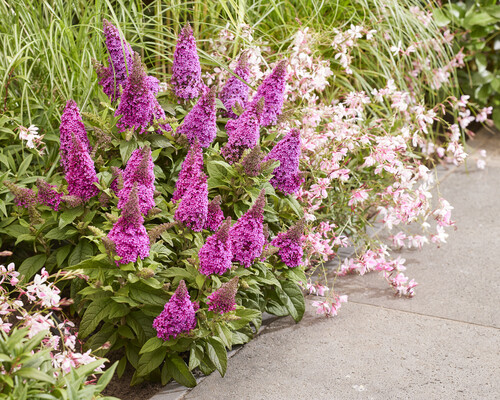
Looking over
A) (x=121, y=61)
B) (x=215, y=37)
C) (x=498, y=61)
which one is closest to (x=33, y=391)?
(x=121, y=61)

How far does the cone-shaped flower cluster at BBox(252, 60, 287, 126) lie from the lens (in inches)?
124

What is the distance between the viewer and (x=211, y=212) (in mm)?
2742

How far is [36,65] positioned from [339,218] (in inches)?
73.2

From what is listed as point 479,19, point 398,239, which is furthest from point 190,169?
point 479,19

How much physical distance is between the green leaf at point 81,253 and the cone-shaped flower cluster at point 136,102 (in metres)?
0.54

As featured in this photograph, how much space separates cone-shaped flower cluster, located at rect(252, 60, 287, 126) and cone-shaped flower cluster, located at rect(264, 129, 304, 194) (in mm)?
226

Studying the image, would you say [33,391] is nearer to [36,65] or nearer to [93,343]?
[93,343]

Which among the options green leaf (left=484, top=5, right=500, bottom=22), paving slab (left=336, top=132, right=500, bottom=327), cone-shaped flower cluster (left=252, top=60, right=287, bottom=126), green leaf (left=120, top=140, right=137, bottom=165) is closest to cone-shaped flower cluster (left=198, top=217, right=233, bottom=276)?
green leaf (left=120, top=140, right=137, bottom=165)

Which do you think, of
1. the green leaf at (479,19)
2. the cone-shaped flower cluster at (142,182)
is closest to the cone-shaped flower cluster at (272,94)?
the cone-shaped flower cluster at (142,182)

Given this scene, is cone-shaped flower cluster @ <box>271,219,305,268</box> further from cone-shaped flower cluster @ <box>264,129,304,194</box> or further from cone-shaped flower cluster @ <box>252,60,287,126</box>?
cone-shaped flower cluster @ <box>252,60,287,126</box>

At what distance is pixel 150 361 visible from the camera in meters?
2.55

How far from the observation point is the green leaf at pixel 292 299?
9.94 ft

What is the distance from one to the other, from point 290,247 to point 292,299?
29 centimetres

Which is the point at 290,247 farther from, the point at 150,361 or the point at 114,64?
the point at 114,64
